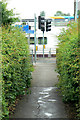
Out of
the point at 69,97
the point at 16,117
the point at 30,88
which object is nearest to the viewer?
the point at 16,117

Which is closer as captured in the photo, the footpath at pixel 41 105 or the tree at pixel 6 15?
the footpath at pixel 41 105

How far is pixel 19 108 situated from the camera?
6.46m

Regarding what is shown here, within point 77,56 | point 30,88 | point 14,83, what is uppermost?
point 77,56

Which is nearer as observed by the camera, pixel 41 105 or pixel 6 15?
pixel 41 105

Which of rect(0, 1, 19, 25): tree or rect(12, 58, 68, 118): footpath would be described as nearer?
rect(12, 58, 68, 118): footpath

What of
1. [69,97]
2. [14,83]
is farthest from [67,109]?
[14,83]

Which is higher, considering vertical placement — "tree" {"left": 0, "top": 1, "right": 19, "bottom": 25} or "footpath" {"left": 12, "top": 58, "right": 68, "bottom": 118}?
"tree" {"left": 0, "top": 1, "right": 19, "bottom": 25}

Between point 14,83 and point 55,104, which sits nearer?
point 14,83

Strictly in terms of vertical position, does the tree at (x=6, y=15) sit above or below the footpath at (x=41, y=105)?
above

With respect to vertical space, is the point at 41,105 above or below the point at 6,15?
below

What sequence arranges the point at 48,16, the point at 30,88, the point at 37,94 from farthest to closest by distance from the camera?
the point at 48,16
the point at 30,88
the point at 37,94

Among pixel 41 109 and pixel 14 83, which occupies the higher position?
pixel 14 83

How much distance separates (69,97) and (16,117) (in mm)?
1465

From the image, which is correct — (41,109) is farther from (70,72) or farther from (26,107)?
(70,72)
